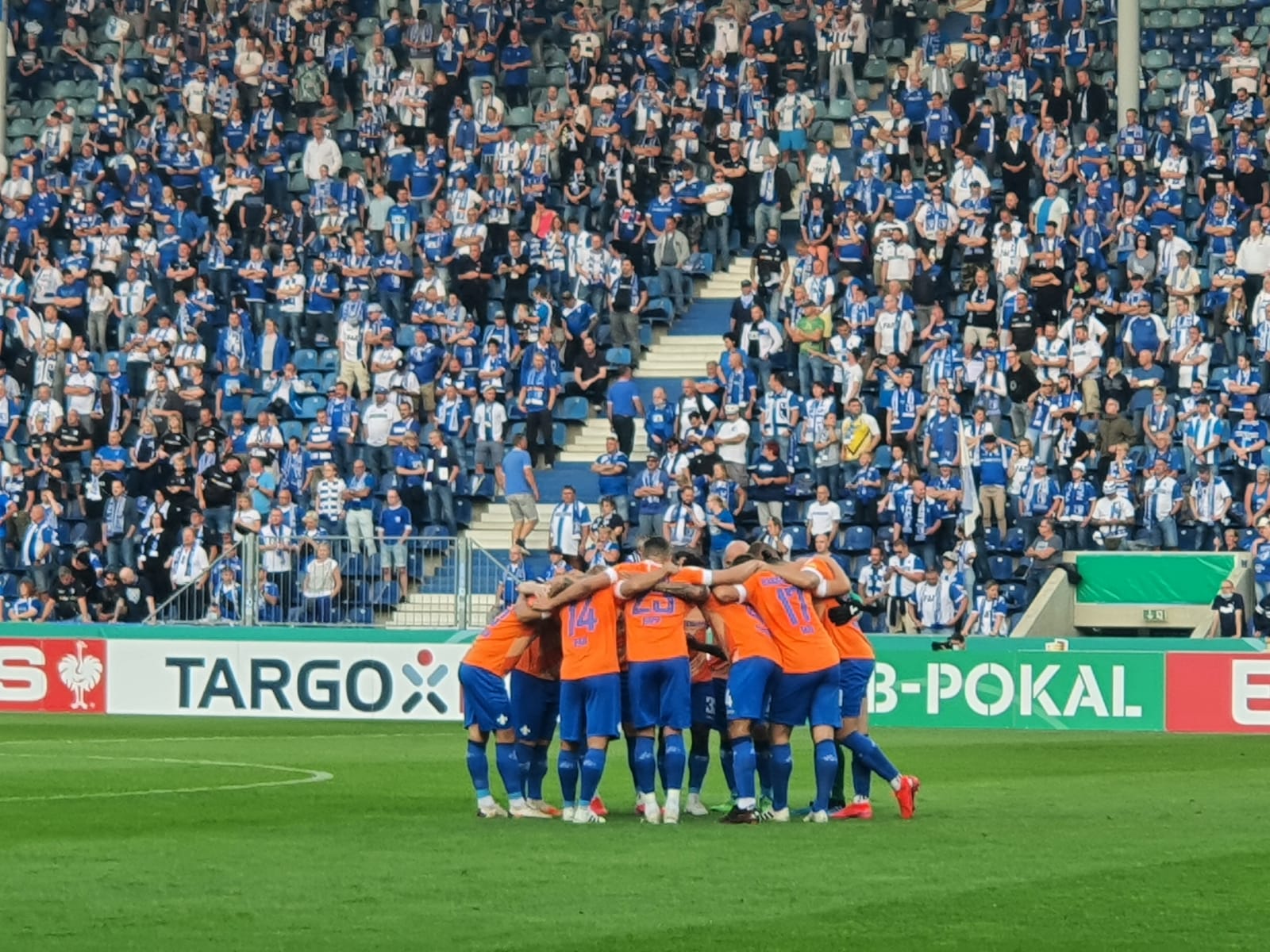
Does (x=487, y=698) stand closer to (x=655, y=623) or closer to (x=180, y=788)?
(x=655, y=623)

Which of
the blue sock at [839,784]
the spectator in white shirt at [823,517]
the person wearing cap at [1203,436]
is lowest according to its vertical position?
the blue sock at [839,784]

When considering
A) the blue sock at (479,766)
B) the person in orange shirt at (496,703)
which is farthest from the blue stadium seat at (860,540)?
the blue sock at (479,766)

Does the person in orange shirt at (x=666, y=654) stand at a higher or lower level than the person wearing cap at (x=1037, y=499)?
lower

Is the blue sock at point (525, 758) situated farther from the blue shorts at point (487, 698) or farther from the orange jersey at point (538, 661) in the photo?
the orange jersey at point (538, 661)

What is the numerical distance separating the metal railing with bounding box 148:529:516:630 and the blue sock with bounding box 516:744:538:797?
475 inches

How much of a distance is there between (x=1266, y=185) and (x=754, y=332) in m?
6.95

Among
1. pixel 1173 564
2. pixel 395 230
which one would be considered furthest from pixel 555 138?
pixel 1173 564

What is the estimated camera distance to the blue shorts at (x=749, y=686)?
15.7 meters

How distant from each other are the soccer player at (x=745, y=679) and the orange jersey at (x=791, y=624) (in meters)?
0.06

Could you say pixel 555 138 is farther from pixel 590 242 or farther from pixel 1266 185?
pixel 1266 185

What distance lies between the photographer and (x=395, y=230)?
3556cm

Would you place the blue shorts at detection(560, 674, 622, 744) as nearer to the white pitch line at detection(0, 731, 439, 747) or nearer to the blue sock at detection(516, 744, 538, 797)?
the blue sock at detection(516, 744, 538, 797)

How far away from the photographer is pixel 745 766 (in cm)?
1559

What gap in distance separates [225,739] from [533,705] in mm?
9596
